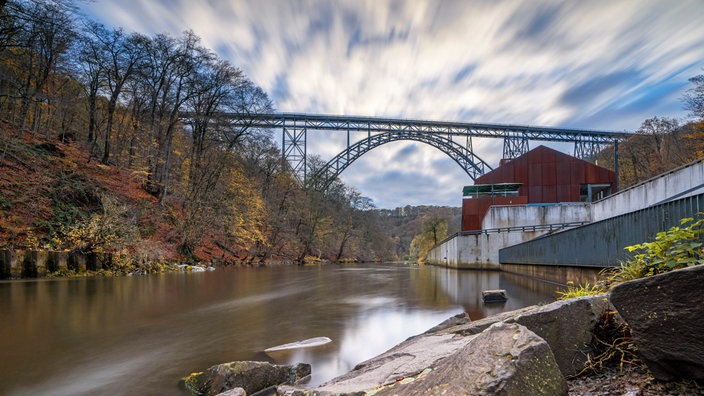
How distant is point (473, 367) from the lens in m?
1.78

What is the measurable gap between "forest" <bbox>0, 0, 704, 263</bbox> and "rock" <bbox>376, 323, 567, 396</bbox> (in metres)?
15.1

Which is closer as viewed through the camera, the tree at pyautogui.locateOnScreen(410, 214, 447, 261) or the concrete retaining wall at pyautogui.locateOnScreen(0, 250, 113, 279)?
→ the concrete retaining wall at pyautogui.locateOnScreen(0, 250, 113, 279)

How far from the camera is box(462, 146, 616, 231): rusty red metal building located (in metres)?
31.9

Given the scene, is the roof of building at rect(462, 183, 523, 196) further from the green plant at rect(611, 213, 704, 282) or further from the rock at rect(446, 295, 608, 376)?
the rock at rect(446, 295, 608, 376)

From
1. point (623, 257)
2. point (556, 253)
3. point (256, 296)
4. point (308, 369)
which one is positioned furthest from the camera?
point (556, 253)

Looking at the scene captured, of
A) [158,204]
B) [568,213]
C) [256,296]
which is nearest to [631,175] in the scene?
[568,213]

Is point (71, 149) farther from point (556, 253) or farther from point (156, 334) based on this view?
point (556, 253)

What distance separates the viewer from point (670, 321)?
1.95 metres

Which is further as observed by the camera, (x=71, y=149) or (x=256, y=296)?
(x=71, y=149)

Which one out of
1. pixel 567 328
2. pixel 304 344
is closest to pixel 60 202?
pixel 304 344

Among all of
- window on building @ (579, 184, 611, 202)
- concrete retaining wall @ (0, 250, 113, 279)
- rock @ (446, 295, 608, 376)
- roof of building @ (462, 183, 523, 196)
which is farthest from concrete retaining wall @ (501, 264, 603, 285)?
concrete retaining wall @ (0, 250, 113, 279)

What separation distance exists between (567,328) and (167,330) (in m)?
6.55

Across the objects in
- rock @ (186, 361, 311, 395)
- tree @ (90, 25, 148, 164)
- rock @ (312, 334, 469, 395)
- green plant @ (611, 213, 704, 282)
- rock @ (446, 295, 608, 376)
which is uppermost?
tree @ (90, 25, 148, 164)

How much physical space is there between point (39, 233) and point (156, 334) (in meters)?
12.2
